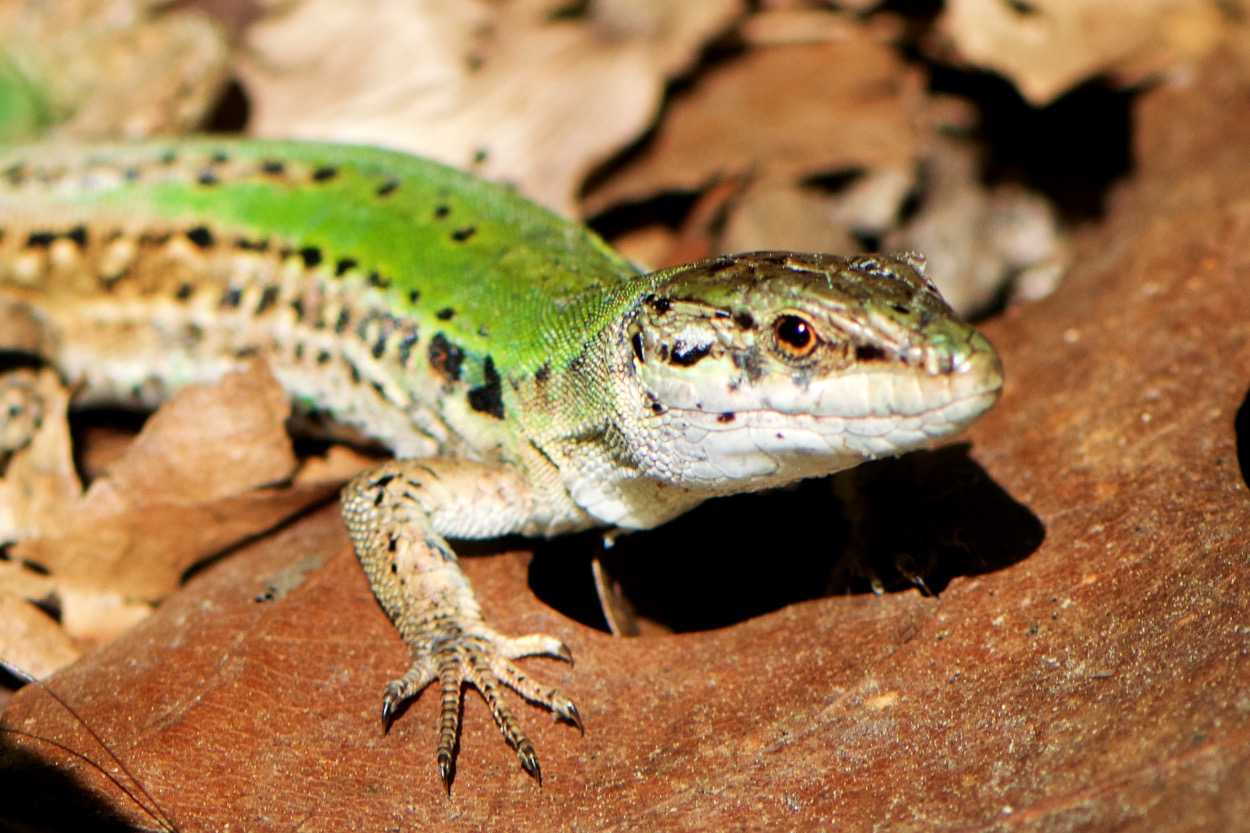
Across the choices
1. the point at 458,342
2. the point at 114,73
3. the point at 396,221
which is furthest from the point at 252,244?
the point at 114,73

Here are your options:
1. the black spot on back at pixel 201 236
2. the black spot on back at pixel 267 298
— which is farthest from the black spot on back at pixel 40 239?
the black spot on back at pixel 267 298

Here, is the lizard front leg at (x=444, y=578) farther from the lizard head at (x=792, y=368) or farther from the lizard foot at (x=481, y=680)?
the lizard head at (x=792, y=368)

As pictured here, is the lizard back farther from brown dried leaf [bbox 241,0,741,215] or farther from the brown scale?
brown dried leaf [bbox 241,0,741,215]

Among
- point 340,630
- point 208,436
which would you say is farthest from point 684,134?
point 340,630

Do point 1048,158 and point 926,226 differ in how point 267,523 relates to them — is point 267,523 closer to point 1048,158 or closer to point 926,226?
point 926,226

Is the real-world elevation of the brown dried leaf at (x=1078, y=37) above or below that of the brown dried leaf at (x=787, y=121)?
above
